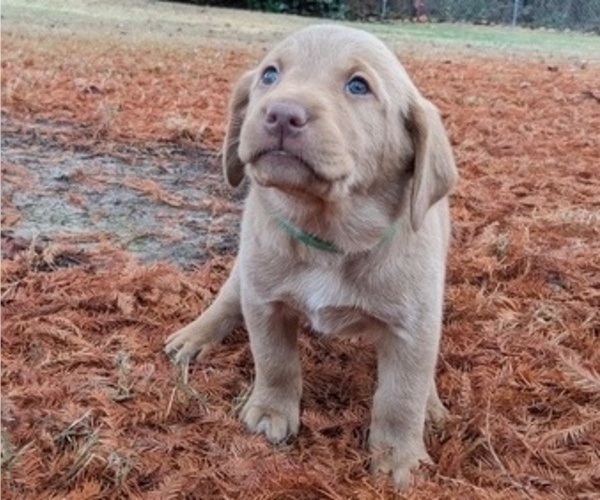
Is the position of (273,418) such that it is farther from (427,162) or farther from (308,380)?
(427,162)

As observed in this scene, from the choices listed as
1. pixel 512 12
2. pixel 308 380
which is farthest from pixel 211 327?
pixel 512 12

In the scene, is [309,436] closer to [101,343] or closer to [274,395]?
[274,395]

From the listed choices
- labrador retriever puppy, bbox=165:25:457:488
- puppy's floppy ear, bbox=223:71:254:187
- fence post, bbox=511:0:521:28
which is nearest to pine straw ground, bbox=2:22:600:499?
labrador retriever puppy, bbox=165:25:457:488

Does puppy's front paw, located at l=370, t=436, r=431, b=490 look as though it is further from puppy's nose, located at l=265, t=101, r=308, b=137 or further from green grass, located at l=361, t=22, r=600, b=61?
green grass, located at l=361, t=22, r=600, b=61

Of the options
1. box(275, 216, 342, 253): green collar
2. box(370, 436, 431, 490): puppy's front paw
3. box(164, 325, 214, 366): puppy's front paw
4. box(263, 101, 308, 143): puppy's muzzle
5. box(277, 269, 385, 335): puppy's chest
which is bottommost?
box(370, 436, 431, 490): puppy's front paw

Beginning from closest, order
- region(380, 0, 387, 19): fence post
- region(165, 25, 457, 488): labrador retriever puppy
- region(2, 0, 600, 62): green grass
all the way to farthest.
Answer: region(165, 25, 457, 488): labrador retriever puppy, region(2, 0, 600, 62): green grass, region(380, 0, 387, 19): fence post

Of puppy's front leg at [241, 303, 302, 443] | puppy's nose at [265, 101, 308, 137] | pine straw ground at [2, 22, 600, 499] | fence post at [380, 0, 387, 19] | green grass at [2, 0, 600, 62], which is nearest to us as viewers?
puppy's nose at [265, 101, 308, 137]

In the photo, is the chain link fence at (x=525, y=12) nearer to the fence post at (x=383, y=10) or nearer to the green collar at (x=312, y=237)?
the fence post at (x=383, y=10)
